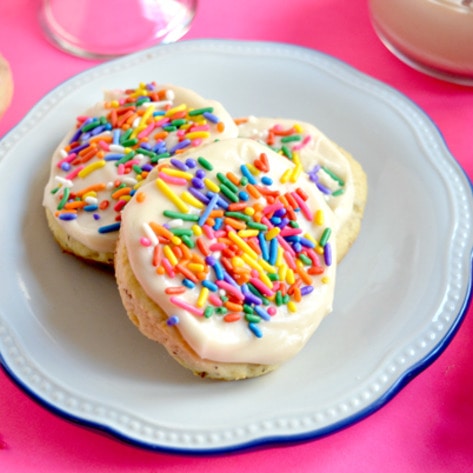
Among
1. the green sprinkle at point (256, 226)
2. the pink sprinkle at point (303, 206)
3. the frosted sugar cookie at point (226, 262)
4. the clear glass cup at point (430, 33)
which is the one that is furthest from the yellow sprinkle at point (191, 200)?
the clear glass cup at point (430, 33)

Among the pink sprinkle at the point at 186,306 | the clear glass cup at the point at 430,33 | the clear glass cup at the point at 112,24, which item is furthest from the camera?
the clear glass cup at the point at 112,24

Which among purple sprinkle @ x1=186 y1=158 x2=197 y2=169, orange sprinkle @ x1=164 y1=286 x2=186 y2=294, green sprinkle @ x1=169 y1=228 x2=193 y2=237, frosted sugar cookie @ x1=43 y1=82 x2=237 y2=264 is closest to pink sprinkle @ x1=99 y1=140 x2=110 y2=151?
frosted sugar cookie @ x1=43 y1=82 x2=237 y2=264

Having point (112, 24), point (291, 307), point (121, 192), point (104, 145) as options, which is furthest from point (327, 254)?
point (112, 24)

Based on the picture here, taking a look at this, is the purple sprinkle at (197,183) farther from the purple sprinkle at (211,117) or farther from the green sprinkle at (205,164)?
the purple sprinkle at (211,117)

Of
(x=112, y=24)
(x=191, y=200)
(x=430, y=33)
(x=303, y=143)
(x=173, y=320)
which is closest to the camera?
(x=173, y=320)

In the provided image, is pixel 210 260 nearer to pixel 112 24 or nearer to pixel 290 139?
pixel 290 139

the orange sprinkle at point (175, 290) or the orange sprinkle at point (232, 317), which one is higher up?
the orange sprinkle at point (175, 290)
